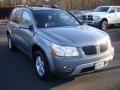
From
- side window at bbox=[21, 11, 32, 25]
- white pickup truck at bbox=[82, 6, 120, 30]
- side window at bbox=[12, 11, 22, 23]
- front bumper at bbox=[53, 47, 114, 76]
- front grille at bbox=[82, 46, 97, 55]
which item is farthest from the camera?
white pickup truck at bbox=[82, 6, 120, 30]

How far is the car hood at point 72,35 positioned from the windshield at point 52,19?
41 centimetres

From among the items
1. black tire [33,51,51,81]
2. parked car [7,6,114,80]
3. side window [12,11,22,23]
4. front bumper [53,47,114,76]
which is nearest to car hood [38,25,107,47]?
parked car [7,6,114,80]

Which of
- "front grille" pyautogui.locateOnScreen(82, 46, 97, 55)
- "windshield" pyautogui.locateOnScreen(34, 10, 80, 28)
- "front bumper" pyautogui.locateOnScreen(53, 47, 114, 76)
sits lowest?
"front bumper" pyautogui.locateOnScreen(53, 47, 114, 76)

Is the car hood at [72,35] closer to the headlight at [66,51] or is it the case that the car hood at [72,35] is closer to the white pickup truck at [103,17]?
the headlight at [66,51]

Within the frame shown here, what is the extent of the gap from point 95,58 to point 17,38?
3362 millimetres

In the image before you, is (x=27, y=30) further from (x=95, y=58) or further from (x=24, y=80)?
(x=95, y=58)

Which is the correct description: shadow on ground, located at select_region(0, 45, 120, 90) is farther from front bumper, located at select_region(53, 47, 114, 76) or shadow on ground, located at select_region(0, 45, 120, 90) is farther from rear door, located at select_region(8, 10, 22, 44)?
rear door, located at select_region(8, 10, 22, 44)

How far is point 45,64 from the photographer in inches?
260

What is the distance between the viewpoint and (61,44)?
6340 millimetres

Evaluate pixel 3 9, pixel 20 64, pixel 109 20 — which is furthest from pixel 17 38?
pixel 3 9

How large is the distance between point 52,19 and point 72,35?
1.32m

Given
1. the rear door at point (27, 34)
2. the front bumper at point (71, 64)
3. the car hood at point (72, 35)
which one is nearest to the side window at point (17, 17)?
the rear door at point (27, 34)

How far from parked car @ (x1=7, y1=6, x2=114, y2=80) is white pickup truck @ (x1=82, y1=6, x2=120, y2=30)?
32.2 ft

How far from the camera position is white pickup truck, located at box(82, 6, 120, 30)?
17938 millimetres
